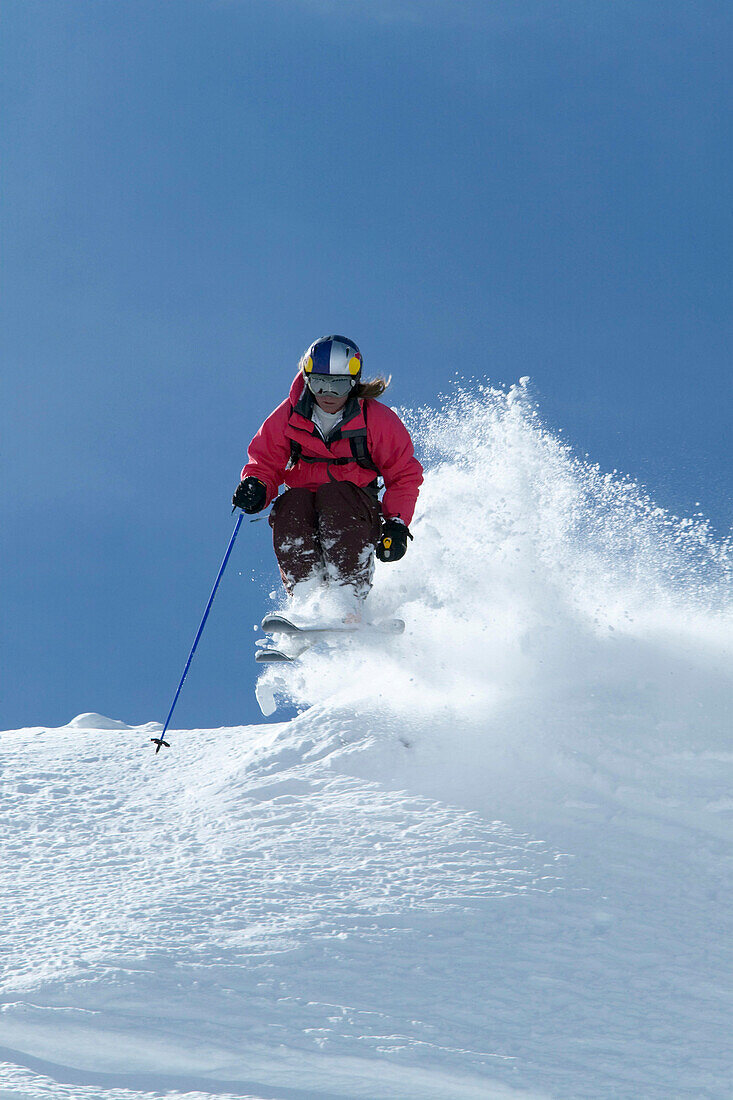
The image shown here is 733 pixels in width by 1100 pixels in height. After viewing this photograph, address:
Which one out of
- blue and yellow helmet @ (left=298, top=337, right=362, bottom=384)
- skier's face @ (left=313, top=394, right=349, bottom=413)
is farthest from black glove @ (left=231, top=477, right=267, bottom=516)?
blue and yellow helmet @ (left=298, top=337, right=362, bottom=384)

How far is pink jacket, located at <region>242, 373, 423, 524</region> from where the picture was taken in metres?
6.42

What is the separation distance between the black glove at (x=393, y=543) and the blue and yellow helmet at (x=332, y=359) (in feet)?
3.43

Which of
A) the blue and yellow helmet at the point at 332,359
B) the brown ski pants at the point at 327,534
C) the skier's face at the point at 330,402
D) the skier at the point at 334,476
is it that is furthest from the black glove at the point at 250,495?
the blue and yellow helmet at the point at 332,359

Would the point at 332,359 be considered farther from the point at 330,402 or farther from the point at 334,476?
the point at 334,476

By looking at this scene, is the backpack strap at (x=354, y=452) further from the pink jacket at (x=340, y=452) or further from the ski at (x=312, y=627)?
the ski at (x=312, y=627)

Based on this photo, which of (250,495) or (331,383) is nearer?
(331,383)

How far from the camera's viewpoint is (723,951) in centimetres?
362

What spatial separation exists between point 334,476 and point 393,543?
0.61 metres

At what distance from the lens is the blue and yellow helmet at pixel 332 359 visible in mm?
6195

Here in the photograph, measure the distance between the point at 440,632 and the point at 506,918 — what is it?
332 centimetres

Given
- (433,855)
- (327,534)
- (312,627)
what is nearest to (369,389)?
(327,534)

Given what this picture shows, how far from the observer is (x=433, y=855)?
4.33m

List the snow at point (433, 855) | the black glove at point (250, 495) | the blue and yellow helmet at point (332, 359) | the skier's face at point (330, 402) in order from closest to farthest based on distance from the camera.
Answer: the snow at point (433, 855), the blue and yellow helmet at point (332, 359), the skier's face at point (330, 402), the black glove at point (250, 495)

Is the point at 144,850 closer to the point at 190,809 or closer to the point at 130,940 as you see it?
the point at 190,809
